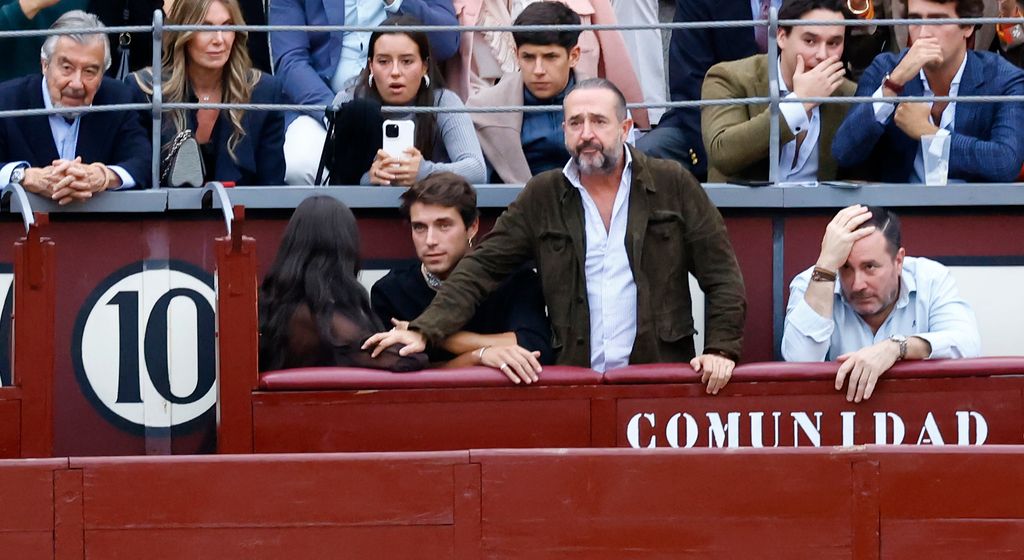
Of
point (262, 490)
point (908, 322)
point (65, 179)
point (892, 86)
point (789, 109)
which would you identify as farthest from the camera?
point (789, 109)

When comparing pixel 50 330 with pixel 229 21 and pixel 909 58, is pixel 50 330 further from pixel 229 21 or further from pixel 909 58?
pixel 909 58

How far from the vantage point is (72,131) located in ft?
27.7

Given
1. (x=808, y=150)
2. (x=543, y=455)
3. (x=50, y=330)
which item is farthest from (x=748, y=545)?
(x=50, y=330)

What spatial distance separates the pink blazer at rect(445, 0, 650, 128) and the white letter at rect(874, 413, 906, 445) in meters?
2.06

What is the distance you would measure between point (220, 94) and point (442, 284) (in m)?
1.41

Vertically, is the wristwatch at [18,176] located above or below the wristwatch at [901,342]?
above

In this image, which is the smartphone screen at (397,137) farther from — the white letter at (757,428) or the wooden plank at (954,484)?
the wooden plank at (954,484)

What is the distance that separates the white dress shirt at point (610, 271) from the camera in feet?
25.5

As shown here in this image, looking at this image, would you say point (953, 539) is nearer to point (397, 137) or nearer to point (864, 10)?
point (864, 10)

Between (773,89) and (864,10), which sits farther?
(864,10)

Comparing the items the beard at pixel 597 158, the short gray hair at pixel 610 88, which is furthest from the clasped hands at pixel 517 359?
the short gray hair at pixel 610 88

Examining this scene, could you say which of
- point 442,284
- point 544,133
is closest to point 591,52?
point 544,133

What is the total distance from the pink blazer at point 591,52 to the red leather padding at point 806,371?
5.87 feet

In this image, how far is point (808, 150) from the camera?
8.62 metres
